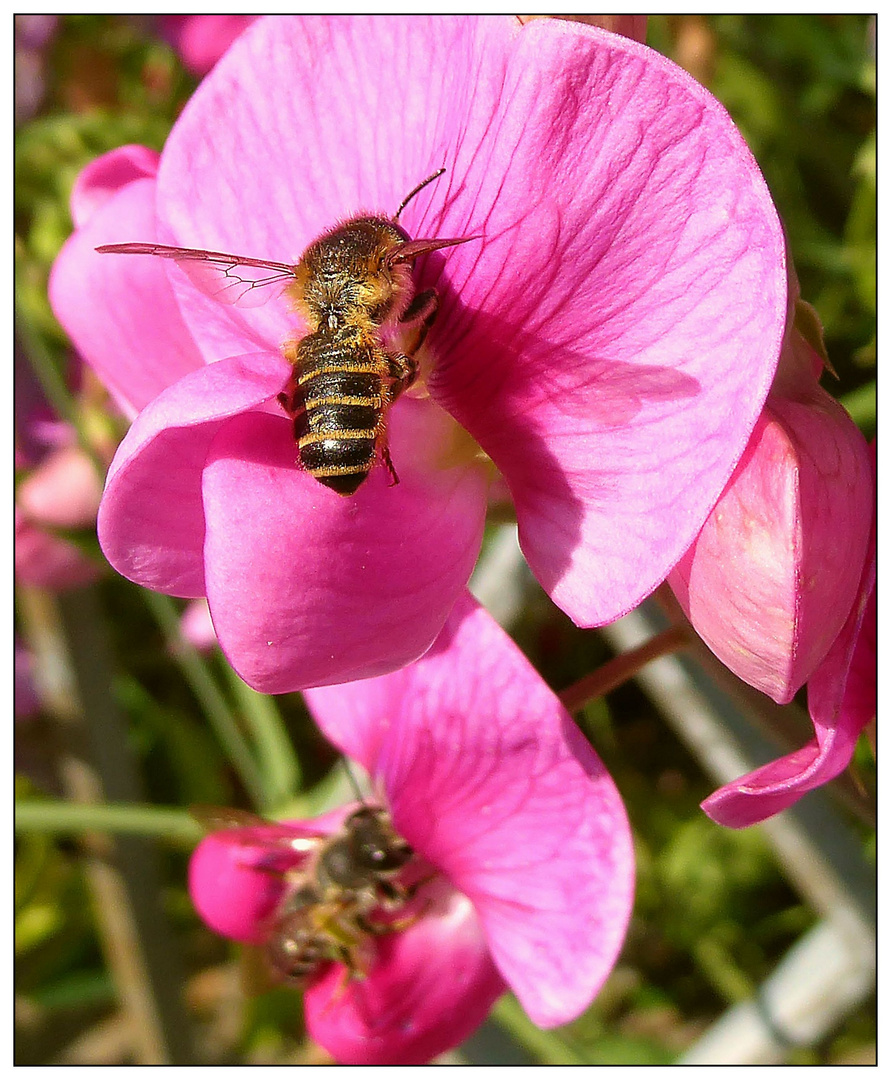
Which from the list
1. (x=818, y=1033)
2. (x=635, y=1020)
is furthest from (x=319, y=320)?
(x=635, y=1020)

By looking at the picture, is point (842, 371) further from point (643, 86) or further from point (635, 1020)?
point (635, 1020)

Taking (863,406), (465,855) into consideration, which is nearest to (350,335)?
(465,855)

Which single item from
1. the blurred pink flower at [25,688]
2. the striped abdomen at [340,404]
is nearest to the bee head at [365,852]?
the striped abdomen at [340,404]

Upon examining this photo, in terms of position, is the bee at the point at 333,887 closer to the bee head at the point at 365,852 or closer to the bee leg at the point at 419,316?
the bee head at the point at 365,852

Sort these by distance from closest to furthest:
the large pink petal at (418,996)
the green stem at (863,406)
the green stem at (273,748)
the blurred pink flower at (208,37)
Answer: the large pink petal at (418,996) → the green stem at (863,406) → the green stem at (273,748) → the blurred pink flower at (208,37)

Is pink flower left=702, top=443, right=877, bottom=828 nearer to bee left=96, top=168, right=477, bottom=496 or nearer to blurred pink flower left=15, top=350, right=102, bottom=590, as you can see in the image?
bee left=96, top=168, right=477, bottom=496

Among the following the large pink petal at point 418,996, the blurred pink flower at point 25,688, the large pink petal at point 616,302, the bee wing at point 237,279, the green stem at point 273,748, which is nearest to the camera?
the large pink petal at point 616,302

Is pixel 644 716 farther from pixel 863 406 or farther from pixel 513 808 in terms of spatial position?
pixel 513 808
